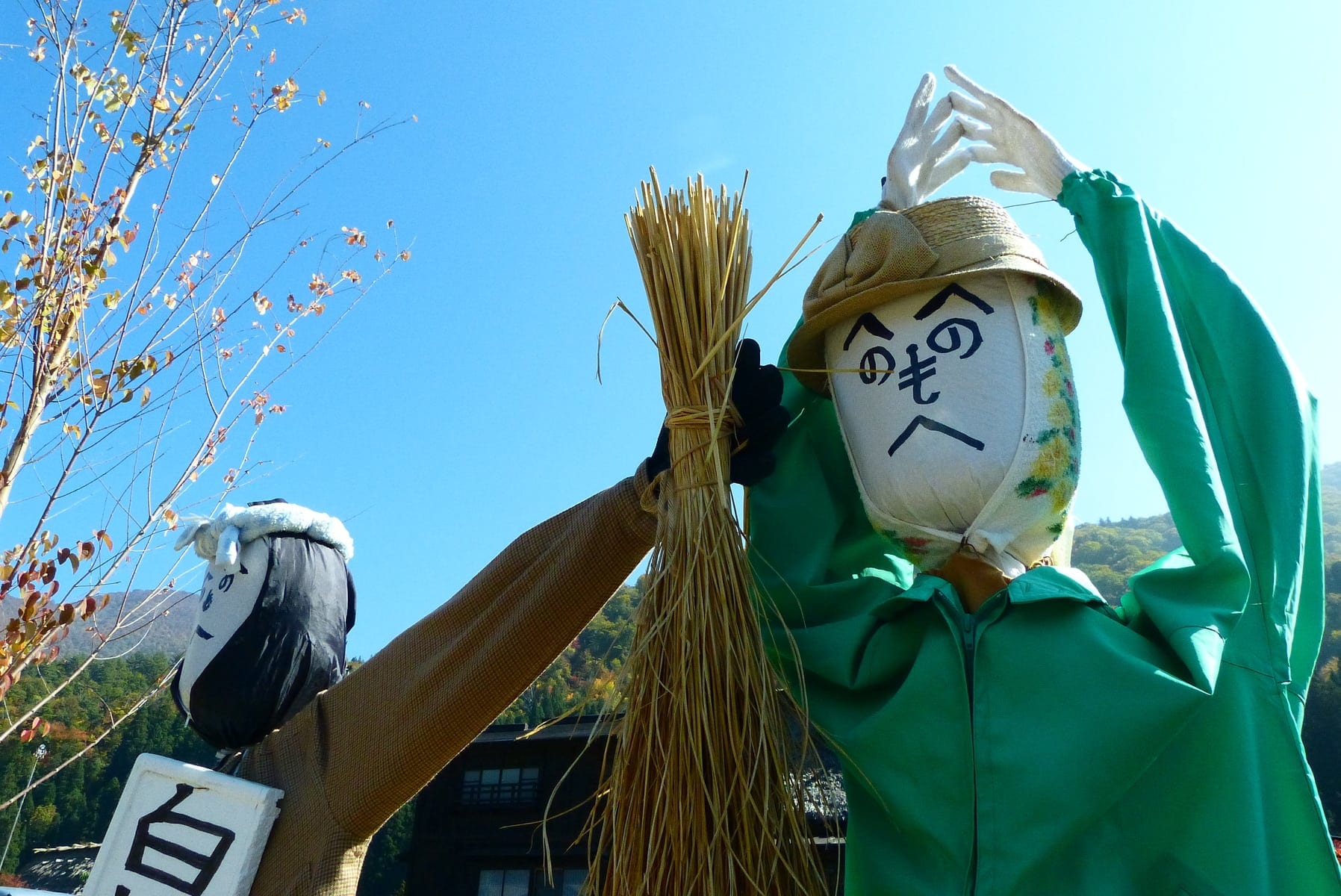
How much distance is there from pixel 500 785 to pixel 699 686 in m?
6.25

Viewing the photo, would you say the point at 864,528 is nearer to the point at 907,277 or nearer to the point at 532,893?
the point at 907,277

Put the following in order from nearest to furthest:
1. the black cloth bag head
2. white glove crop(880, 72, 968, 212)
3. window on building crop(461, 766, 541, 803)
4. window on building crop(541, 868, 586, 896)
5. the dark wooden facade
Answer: white glove crop(880, 72, 968, 212) → the black cloth bag head → window on building crop(541, 868, 586, 896) → the dark wooden facade → window on building crop(461, 766, 541, 803)

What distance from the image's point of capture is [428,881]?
278 inches

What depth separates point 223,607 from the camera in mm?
1886

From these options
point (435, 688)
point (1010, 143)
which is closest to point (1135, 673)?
point (1010, 143)

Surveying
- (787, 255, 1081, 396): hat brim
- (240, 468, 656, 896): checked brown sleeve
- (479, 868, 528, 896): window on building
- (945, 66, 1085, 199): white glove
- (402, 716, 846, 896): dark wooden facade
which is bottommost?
(479, 868, 528, 896): window on building

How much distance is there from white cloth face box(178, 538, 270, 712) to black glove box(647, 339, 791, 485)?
35.2 inches

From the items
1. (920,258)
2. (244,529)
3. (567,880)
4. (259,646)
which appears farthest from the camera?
(567,880)

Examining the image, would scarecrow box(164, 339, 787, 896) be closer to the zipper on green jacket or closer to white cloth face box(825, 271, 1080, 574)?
white cloth face box(825, 271, 1080, 574)

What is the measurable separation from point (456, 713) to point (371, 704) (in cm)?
19

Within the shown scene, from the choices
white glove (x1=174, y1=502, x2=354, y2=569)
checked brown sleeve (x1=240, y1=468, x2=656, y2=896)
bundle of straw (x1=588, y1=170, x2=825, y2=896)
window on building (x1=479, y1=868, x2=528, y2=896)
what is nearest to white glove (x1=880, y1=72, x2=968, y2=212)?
bundle of straw (x1=588, y1=170, x2=825, y2=896)

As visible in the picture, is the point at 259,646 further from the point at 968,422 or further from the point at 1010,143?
the point at 1010,143

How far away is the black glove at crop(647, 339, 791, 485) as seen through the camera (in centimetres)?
141

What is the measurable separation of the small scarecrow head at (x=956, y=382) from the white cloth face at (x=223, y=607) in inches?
44.8
